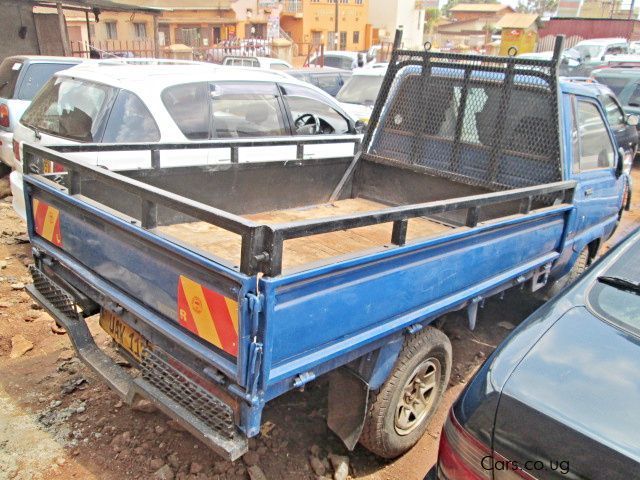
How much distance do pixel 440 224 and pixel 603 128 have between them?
1.64 meters

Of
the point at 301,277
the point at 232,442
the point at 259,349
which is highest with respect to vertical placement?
the point at 301,277

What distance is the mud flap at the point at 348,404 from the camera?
263 cm

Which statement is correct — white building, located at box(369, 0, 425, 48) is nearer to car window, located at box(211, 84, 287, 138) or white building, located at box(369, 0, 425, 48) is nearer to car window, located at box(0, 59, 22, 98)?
car window, located at box(0, 59, 22, 98)

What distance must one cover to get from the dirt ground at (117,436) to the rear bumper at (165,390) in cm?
50

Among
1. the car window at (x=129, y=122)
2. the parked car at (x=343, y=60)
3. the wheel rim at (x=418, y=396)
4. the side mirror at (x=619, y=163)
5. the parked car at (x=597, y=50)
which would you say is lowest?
the wheel rim at (x=418, y=396)

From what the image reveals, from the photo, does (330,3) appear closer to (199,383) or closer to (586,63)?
(586,63)

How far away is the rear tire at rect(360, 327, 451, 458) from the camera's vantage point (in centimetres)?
273

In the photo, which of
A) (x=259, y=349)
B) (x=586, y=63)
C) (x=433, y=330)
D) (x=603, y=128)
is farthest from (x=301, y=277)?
(x=586, y=63)

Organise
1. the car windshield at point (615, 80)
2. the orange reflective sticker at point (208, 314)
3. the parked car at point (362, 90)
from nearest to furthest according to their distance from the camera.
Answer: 1. the orange reflective sticker at point (208, 314)
2. the parked car at point (362, 90)
3. the car windshield at point (615, 80)

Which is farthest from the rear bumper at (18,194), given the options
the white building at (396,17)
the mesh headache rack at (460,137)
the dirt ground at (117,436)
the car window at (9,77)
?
the white building at (396,17)

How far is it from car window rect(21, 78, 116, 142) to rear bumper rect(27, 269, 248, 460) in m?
1.92

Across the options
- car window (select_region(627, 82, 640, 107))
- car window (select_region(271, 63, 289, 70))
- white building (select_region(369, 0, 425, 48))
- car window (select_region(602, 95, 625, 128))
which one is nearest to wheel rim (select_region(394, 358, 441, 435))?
car window (select_region(602, 95, 625, 128))

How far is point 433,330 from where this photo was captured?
2955 mm

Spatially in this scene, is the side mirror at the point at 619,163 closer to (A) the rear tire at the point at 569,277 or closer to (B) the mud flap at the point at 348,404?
(A) the rear tire at the point at 569,277
